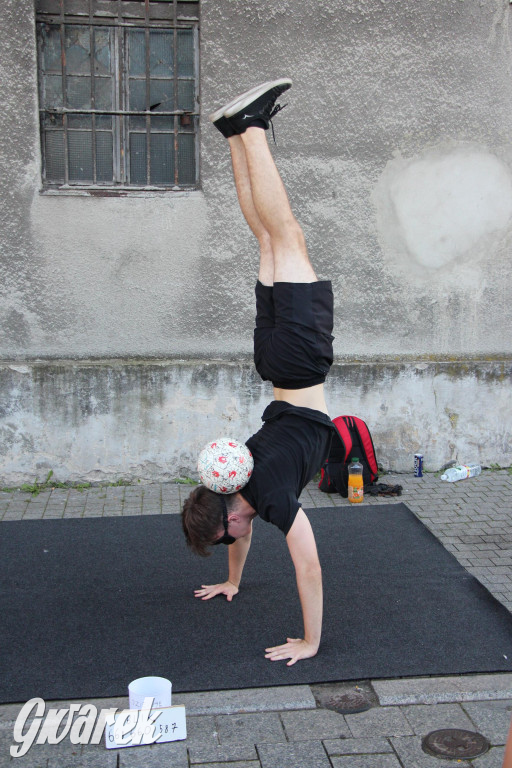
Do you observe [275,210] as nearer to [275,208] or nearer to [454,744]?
[275,208]

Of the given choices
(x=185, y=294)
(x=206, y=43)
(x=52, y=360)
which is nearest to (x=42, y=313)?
(x=52, y=360)

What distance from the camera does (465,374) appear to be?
6027 millimetres

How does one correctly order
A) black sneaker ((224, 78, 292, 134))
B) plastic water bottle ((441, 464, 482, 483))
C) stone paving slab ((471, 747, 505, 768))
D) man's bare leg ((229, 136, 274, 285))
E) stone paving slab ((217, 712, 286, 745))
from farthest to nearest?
plastic water bottle ((441, 464, 482, 483)), man's bare leg ((229, 136, 274, 285)), black sneaker ((224, 78, 292, 134)), stone paving slab ((217, 712, 286, 745)), stone paving slab ((471, 747, 505, 768))

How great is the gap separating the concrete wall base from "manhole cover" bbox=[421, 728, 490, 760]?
3216 mm

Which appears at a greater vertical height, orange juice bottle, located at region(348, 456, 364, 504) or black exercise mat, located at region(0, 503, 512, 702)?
orange juice bottle, located at region(348, 456, 364, 504)

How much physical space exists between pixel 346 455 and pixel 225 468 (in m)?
2.60

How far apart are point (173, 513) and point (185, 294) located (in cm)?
170

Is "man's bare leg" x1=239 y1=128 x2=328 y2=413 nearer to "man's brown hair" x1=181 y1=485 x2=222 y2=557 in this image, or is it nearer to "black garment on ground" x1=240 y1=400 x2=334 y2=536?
"black garment on ground" x1=240 y1=400 x2=334 y2=536

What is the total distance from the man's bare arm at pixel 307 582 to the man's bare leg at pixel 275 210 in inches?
45.2

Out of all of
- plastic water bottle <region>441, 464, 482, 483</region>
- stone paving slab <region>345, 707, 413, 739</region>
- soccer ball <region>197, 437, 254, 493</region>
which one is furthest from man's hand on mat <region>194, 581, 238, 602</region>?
plastic water bottle <region>441, 464, 482, 483</region>

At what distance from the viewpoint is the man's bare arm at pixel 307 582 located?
3.27m

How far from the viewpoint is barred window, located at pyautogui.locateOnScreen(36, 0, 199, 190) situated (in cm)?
558

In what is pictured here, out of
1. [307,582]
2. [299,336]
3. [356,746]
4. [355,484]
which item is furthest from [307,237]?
[356,746]

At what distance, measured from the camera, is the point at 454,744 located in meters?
2.87
